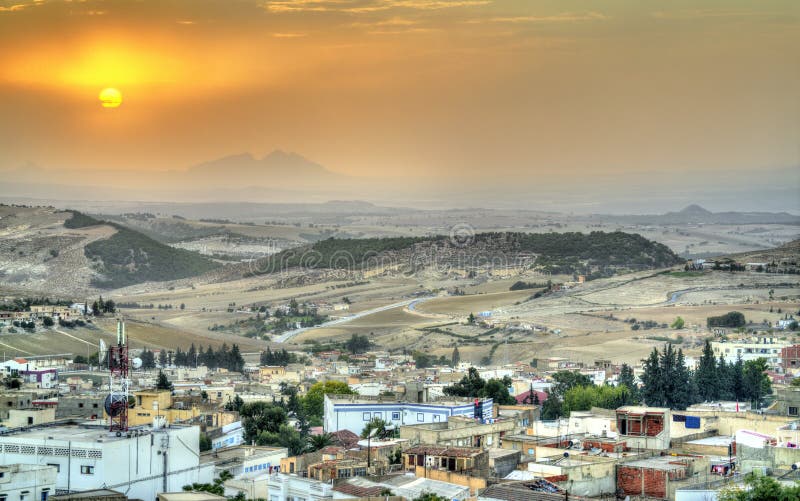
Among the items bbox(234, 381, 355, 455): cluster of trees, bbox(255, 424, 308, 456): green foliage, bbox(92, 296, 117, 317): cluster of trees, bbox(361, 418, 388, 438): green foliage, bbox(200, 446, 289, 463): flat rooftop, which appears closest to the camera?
bbox(200, 446, 289, 463): flat rooftop

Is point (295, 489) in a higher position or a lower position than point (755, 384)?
higher

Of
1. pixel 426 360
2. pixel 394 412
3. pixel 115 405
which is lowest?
pixel 426 360

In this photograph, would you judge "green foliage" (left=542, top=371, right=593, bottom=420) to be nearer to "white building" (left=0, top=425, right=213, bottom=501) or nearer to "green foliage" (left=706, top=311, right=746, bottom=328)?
"white building" (left=0, top=425, right=213, bottom=501)

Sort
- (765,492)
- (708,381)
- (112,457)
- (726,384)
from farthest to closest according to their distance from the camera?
(726,384) < (708,381) < (112,457) < (765,492)

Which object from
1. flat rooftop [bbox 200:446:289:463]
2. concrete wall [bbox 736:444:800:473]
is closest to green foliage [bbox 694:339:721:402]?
flat rooftop [bbox 200:446:289:463]

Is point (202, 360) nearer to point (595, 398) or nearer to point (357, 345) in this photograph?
point (357, 345)

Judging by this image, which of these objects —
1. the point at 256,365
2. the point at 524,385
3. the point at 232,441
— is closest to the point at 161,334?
the point at 256,365

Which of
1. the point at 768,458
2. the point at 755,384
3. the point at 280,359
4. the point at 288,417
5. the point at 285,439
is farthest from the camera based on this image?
the point at 280,359

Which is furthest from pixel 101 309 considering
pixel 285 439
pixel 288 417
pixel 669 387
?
pixel 285 439
